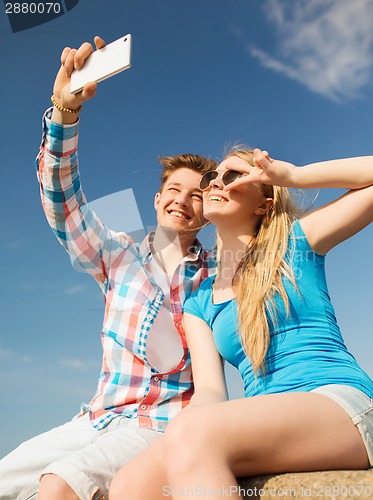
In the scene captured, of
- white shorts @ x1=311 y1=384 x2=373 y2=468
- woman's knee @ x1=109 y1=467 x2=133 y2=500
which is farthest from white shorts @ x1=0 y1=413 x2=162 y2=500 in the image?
white shorts @ x1=311 y1=384 x2=373 y2=468

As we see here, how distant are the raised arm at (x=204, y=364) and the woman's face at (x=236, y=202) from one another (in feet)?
2.71

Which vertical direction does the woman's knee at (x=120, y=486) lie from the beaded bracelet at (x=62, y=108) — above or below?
below

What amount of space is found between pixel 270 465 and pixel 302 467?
167 millimetres

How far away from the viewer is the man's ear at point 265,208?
422cm

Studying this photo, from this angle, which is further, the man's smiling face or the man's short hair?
the man's short hair

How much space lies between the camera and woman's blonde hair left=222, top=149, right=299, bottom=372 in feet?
11.2

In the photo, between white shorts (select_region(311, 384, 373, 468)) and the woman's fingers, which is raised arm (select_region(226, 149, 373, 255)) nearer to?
white shorts (select_region(311, 384, 373, 468))

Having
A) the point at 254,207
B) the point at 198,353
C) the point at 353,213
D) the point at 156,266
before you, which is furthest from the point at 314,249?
the point at 156,266

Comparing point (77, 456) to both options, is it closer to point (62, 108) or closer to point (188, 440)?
point (188, 440)

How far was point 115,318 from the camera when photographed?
470cm

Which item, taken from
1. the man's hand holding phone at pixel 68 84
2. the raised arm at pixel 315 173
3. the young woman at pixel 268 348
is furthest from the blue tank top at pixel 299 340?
the man's hand holding phone at pixel 68 84

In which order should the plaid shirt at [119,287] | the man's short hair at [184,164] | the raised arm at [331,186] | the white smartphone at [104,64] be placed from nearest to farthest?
1. the raised arm at [331,186]
2. the white smartphone at [104,64]
3. the plaid shirt at [119,287]
4. the man's short hair at [184,164]

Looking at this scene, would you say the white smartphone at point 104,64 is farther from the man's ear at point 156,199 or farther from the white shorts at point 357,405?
the white shorts at point 357,405

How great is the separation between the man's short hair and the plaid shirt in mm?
875
